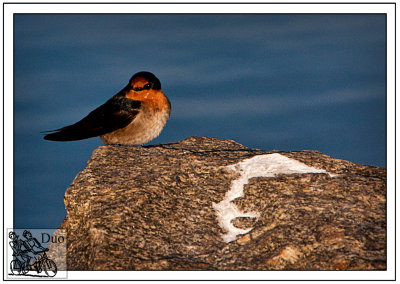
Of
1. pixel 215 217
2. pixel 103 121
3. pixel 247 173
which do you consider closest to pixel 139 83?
pixel 103 121

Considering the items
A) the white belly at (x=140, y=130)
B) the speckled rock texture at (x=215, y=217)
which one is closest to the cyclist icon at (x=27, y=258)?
the speckled rock texture at (x=215, y=217)

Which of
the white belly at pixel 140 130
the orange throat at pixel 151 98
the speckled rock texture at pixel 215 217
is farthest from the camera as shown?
the orange throat at pixel 151 98

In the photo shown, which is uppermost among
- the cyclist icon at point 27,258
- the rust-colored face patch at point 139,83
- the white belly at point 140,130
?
the rust-colored face patch at point 139,83

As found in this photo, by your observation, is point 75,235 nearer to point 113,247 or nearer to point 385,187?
point 113,247

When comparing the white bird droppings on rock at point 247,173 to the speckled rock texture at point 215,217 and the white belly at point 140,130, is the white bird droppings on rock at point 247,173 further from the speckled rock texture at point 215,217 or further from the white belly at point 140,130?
the white belly at point 140,130

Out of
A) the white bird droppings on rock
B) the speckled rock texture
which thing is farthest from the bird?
the white bird droppings on rock

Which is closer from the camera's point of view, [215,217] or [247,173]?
[215,217]

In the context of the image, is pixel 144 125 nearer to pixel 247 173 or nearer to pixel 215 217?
pixel 247 173
